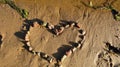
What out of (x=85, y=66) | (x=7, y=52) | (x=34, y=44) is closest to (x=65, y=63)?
(x=85, y=66)

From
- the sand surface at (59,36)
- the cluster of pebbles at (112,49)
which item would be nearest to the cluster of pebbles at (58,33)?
the sand surface at (59,36)

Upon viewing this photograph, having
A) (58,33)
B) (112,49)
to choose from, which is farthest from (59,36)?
(112,49)

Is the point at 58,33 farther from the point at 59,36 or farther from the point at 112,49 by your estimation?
the point at 112,49

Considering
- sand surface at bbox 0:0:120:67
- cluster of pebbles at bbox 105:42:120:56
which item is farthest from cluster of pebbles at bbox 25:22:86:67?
cluster of pebbles at bbox 105:42:120:56

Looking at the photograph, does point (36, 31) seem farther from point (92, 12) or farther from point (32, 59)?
point (92, 12)

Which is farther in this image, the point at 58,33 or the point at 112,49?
the point at 58,33

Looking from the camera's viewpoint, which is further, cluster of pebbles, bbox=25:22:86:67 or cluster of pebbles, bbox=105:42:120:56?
cluster of pebbles, bbox=105:42:120:56

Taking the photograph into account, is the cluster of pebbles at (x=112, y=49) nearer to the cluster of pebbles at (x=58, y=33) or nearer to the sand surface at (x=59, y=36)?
the sand surface at (x=59, y=36)

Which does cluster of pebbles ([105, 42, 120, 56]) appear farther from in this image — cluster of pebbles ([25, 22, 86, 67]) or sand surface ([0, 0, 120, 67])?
cluster of pebbles ([25, 22, 86, 67])
